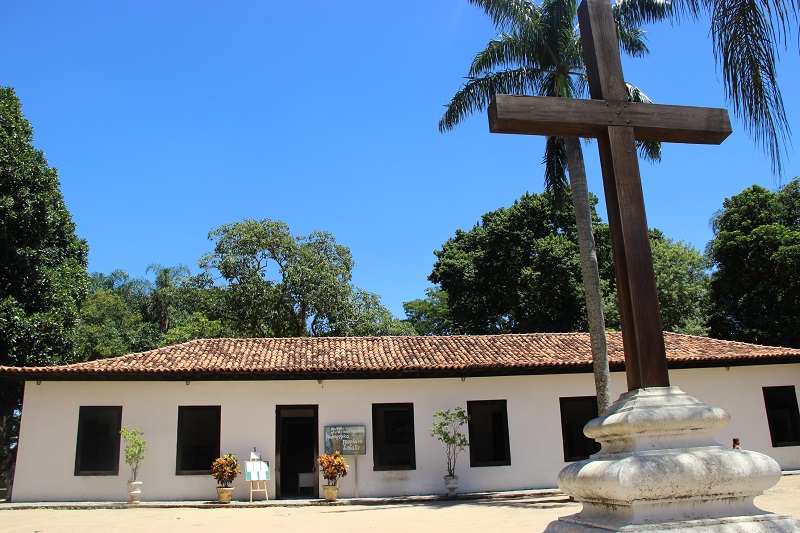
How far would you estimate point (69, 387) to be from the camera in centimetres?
1530

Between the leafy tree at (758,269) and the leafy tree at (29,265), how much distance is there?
2500cm

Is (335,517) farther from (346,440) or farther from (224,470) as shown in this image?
(224,470)

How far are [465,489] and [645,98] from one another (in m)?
10.4

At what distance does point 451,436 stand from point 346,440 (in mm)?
2628

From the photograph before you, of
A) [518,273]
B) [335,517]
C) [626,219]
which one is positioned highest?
[518,273]

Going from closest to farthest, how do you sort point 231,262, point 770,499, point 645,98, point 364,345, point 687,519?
point 687,519 < point 770,499 < point 645,98 < point 364,345 < point 231,262

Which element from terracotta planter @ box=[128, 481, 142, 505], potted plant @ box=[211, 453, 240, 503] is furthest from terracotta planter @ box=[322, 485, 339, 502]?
terracotta planter @ box=[128, 481, 142, 505]

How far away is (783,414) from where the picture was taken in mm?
17078

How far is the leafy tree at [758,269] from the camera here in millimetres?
23891

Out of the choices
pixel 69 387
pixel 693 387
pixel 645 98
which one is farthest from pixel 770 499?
pixel 69 387

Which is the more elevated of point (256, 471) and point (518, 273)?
point (518, 273)

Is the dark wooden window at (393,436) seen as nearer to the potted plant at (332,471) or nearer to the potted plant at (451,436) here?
the potted plant at (451,436)

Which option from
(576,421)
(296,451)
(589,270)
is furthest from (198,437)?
(589,270)

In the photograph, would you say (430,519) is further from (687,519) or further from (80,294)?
(80,294)
